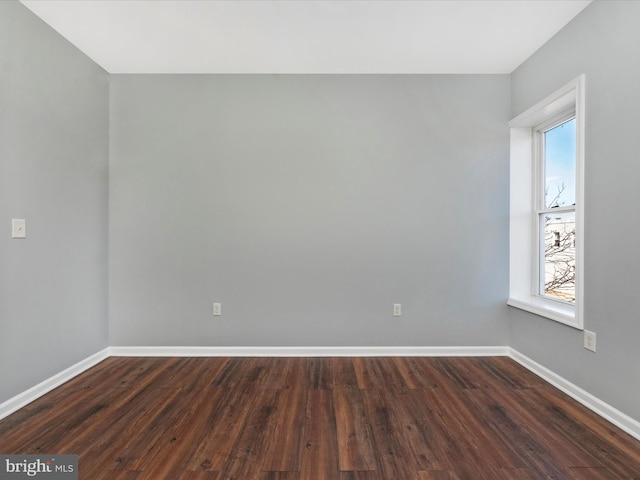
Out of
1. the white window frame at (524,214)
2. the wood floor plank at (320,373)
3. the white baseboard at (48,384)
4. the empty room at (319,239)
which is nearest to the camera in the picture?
the empty room at (319,239)

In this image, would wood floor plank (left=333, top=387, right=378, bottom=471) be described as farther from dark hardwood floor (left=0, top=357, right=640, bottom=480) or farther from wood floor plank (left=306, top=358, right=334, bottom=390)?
wood floor plank (left=306, top=358, right=334, bottom=390)

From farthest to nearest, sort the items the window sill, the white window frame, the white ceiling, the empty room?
the white window frame → the window sill → the white ceiling → the empty room

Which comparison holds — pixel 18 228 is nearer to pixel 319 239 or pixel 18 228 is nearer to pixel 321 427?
pixel 319 239

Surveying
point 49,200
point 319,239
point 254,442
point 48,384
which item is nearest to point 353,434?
point 254,442

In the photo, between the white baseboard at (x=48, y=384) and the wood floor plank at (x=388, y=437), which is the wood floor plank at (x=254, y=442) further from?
the white baseboard at (x=48, y=384)

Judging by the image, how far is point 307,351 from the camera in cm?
280

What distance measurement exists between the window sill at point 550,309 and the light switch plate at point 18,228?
3.90 meters

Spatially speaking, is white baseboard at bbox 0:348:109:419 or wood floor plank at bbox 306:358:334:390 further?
wood floor plank at bbox 306:358:334:390

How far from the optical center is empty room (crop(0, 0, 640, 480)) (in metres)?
1.71

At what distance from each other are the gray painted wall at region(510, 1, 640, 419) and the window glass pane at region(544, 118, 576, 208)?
41 cm

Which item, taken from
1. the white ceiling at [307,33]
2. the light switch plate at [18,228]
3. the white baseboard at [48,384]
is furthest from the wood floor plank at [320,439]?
the white ceiling at [307,33]

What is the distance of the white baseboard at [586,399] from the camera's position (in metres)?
1.72

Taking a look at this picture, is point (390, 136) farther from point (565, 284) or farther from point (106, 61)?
point (106, 61)

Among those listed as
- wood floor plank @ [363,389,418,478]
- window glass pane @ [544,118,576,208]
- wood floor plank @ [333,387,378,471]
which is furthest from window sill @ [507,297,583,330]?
wood floor plank @ [333,387,378,471]
